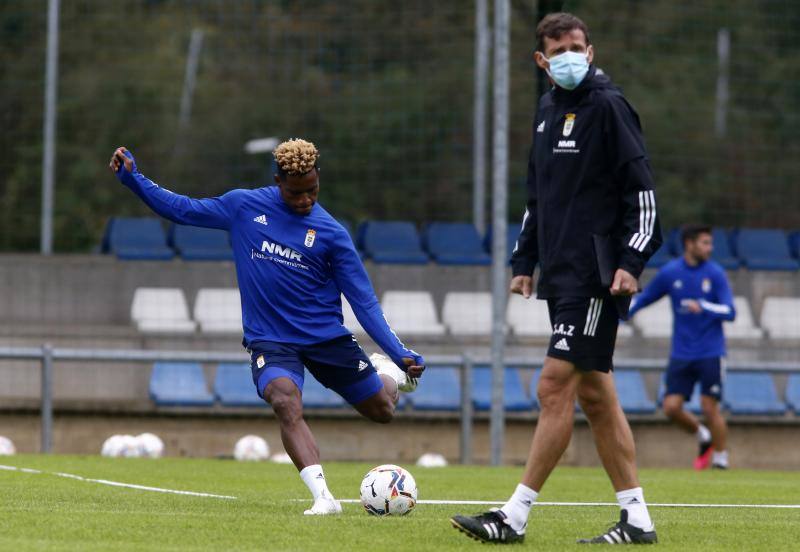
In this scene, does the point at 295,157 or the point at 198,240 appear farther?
the point at 198,240

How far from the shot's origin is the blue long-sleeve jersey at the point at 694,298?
14.9 metres

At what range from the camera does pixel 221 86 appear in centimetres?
2758

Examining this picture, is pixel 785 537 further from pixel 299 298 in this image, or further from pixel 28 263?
pixel 28 263

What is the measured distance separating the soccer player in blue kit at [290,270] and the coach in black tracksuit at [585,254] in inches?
61.5

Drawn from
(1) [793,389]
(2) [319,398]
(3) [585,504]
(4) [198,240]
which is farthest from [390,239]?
(3) [585,504]

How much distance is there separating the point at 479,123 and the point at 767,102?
6944 mm

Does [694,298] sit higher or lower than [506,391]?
higher

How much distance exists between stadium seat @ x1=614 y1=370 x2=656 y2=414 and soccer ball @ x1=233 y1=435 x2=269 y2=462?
411cm

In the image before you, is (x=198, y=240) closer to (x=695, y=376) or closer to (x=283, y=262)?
(x=695, y=376)

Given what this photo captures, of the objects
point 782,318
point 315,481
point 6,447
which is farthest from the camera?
point 782,318

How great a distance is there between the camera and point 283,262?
8156mm

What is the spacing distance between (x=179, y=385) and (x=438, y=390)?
282 cm

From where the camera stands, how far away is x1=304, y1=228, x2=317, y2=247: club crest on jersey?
26.7 ft

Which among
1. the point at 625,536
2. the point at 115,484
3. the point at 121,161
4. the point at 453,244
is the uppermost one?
the point at 121,161
